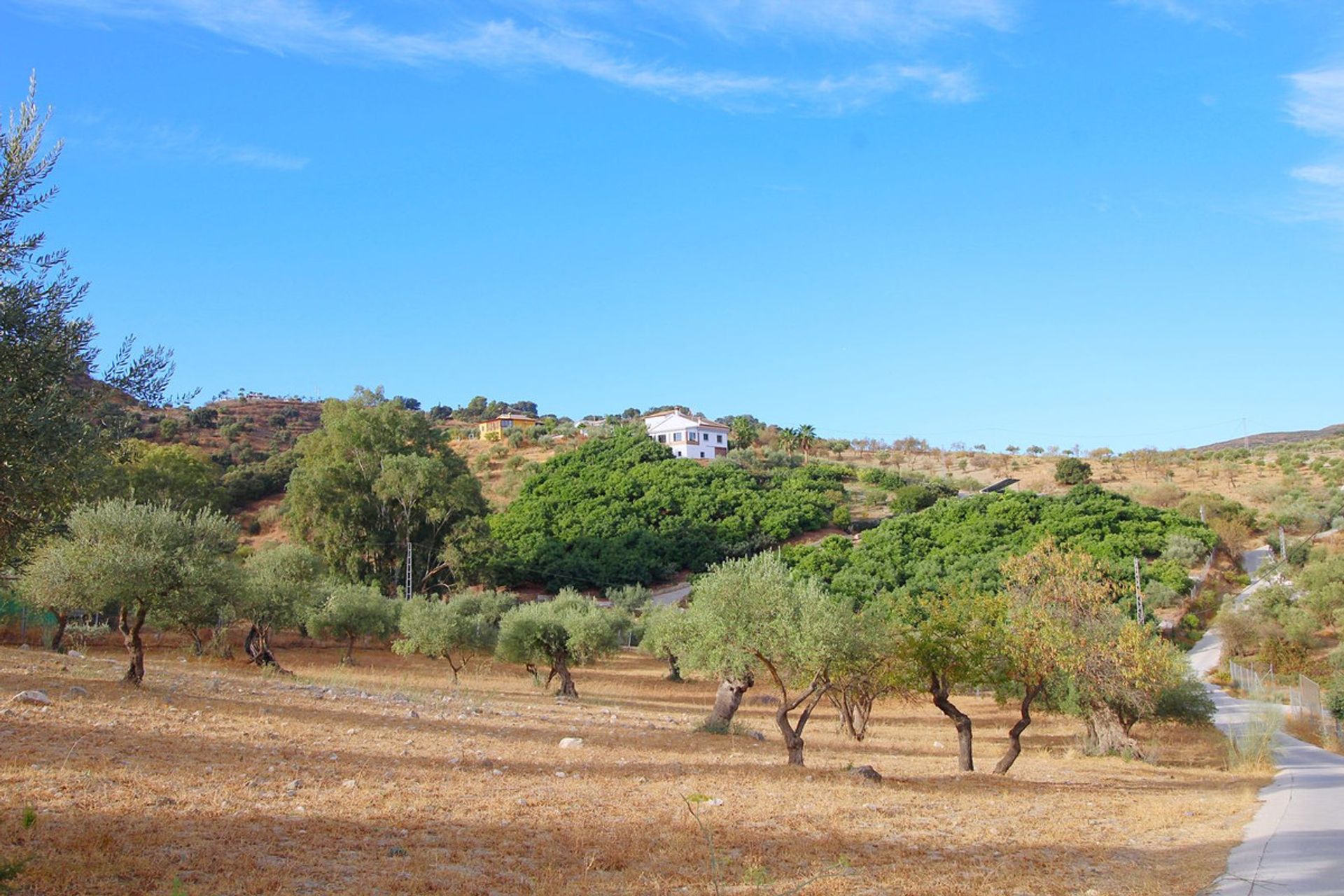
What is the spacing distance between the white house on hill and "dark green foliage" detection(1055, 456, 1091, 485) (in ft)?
113

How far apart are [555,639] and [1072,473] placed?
72.0 m

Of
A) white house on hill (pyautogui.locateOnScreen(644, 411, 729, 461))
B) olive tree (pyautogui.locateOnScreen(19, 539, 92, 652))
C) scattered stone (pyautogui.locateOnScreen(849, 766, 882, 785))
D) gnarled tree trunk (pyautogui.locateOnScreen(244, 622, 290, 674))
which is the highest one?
white house on hill (pyautogui.locateOnScreen(644, 411, 729, 461))

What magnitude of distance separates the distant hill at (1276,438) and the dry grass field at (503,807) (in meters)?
122

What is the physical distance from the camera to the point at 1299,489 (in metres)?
76.6

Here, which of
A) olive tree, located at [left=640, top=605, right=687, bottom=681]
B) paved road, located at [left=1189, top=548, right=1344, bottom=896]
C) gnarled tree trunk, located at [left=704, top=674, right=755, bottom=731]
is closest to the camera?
paved road, located at [left=1189, top=548, right=1344, bottom=896]

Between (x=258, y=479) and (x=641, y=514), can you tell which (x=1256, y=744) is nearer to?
(x=641, y=514)

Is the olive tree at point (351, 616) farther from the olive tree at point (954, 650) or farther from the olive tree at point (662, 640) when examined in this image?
the olive tree at point (954, 650)

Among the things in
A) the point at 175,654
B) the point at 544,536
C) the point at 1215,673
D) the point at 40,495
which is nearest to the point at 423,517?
the point at 544,536

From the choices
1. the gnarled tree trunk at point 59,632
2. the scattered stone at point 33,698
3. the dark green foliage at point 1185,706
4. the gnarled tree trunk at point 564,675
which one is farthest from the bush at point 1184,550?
the scattered stone at point 33,698

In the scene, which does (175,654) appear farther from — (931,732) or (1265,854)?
(1265,854)

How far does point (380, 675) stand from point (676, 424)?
7051 cm

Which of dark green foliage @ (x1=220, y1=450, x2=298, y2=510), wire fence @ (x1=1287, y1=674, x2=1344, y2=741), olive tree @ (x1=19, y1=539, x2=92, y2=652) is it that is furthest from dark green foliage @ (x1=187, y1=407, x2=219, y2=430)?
wire fence @ (x1=1287, y1=674, x2=1344, y2=741)

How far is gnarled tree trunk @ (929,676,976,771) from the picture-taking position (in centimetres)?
2042

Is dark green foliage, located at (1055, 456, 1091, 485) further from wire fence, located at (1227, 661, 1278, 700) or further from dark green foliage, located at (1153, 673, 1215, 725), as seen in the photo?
dark green foliage, located at (1153, 673, 1215, 725)
